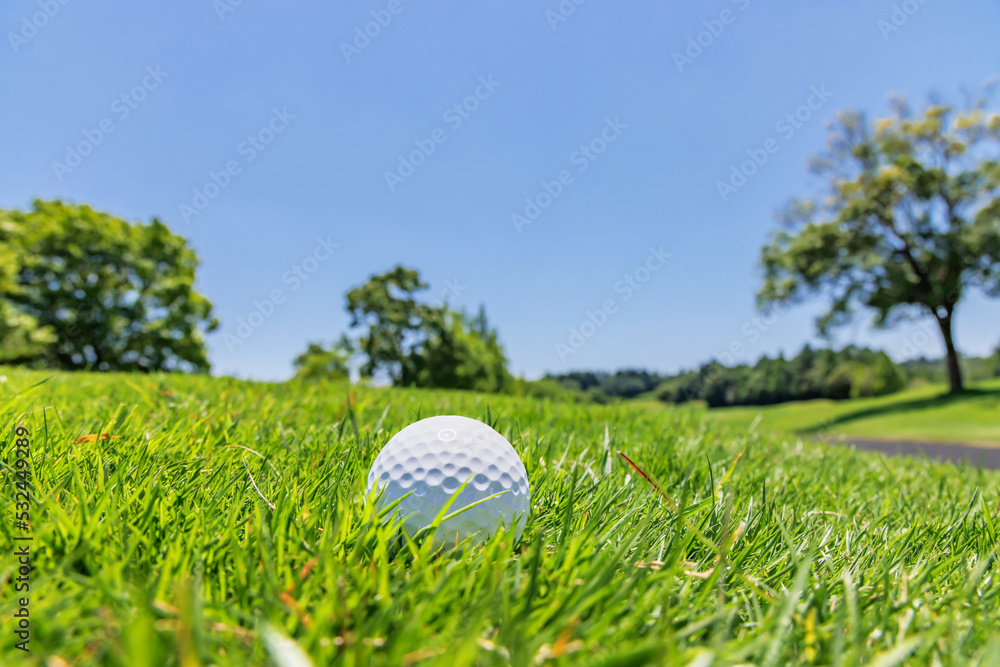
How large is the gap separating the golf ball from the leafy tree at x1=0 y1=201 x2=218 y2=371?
25132mm

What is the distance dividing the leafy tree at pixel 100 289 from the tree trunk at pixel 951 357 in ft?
114

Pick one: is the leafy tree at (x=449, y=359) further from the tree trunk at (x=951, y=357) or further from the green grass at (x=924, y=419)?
the tree trunk at (x=951, y=357)

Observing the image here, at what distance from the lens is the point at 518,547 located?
1.31m

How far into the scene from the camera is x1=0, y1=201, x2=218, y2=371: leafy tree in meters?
21.6

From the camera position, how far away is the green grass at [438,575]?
0.79 meters

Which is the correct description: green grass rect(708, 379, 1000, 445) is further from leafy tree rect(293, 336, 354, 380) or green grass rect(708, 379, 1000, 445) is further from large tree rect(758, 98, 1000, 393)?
leafy tree rect(293, 336, 354, 380)

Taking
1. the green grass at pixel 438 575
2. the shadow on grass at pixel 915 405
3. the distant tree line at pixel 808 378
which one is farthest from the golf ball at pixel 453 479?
the distant tree line at pixel 808 378

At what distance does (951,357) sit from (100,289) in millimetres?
38848

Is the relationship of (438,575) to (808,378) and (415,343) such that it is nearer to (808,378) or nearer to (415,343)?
(415,343)

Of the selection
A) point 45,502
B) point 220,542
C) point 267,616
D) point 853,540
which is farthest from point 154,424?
point 853,540

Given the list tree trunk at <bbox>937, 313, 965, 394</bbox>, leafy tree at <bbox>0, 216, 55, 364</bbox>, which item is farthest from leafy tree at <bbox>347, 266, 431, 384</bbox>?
tree trunk at <bbox>937, 313, 965, 394</bbox>

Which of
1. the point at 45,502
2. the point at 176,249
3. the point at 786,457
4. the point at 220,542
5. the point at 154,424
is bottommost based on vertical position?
the point at 786,457

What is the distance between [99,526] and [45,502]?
11cm

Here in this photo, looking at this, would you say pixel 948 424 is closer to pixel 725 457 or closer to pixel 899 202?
pixel 899 202
